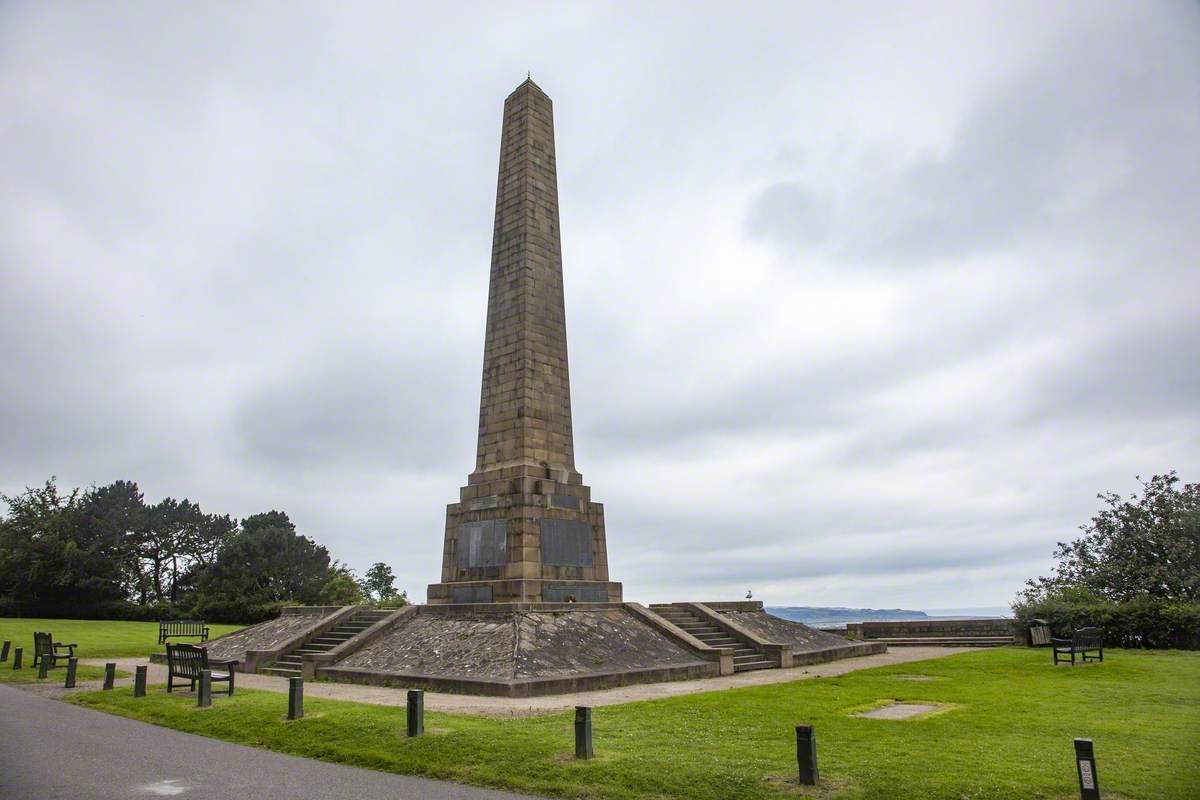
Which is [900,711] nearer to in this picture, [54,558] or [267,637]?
[267,637]

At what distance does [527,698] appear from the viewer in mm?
14180

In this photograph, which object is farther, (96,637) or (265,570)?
(265,570)

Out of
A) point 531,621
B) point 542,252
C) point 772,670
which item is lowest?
point 772,670

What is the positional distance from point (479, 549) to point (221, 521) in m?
50.8

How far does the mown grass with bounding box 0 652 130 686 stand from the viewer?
18188 mm

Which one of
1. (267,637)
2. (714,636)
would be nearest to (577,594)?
(714,636)

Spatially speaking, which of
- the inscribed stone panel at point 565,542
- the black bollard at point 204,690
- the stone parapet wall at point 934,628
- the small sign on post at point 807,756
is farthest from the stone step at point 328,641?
the stone parapet wall at point 934,628

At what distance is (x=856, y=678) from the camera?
16750 mm

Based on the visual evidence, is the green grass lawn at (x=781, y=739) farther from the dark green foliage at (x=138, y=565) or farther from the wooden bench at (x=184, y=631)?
the dark green foliage at (x=138, y=565)

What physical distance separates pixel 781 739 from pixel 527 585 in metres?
11.1

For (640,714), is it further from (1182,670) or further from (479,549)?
(1182,670)

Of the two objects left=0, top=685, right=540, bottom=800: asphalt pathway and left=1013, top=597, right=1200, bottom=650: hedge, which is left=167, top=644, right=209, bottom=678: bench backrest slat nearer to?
left=0, top=685, right=540, bottom=800: asphalt pathway

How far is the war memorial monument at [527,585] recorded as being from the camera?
1744cm

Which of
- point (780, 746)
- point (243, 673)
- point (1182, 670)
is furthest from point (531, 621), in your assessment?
point (1182, 670)
